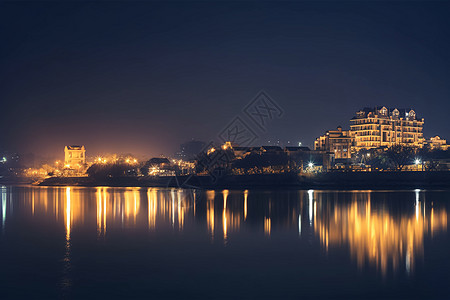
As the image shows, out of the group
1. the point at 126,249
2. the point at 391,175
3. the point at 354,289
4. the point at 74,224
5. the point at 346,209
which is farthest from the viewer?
the point at 391,175

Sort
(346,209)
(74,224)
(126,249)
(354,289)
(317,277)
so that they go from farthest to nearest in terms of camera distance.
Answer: (346,209), (74,224), (126,249), (317,277), (354,289)

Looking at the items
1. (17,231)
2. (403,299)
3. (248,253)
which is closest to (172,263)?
(248,253)

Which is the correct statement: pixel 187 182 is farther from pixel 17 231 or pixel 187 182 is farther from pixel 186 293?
pixel 186 293

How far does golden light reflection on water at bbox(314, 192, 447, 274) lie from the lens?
29906mm

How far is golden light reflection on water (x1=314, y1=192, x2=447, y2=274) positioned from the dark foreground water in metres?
0.09

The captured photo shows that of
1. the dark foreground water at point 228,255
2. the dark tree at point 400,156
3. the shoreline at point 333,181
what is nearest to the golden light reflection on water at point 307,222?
the dark foreground water at point 228,255

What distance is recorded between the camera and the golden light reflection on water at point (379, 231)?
98.1 feet

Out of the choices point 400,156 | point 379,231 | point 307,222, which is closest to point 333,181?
point 400,156

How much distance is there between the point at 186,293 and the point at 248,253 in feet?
32.9

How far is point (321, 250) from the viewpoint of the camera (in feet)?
108

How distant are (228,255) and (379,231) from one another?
1558 centimetres

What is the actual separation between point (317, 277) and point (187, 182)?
114 m

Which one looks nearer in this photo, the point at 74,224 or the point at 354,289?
the point at 354,289

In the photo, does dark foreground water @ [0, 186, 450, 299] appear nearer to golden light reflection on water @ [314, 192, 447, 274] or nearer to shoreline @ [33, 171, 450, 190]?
golden light reflection on water @ [314, 192, 447, 274]
